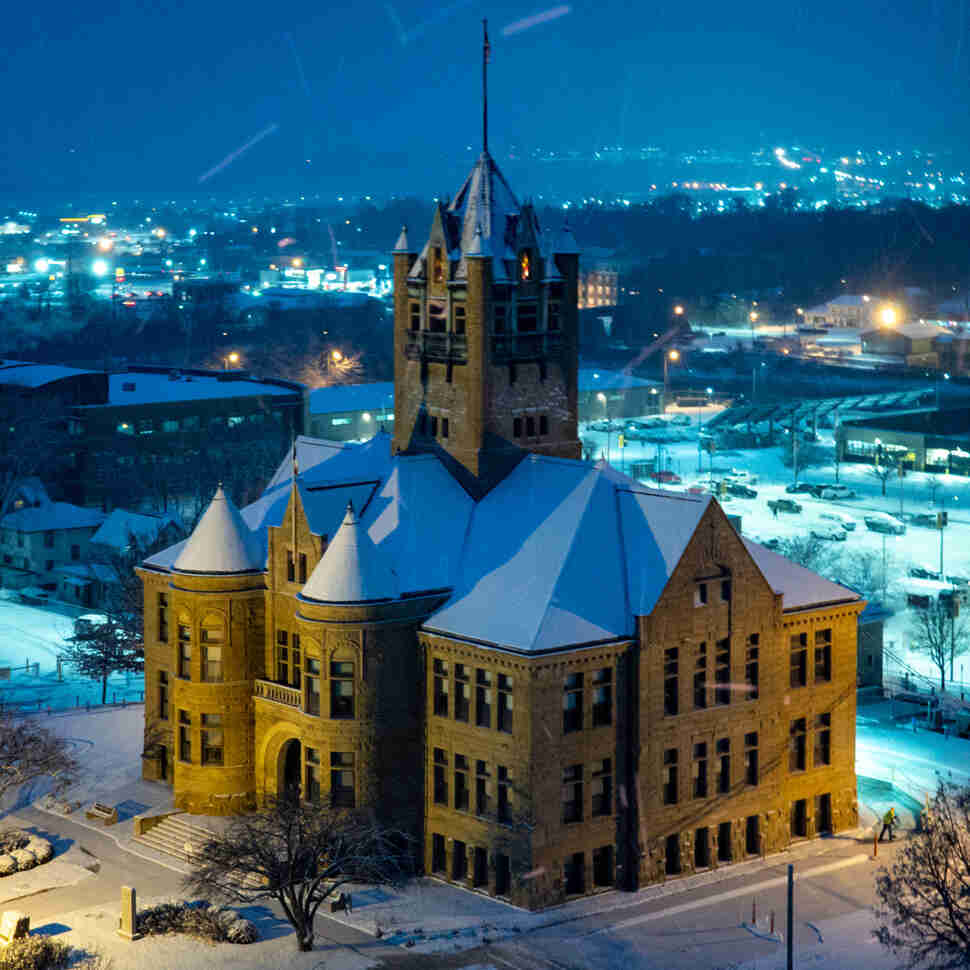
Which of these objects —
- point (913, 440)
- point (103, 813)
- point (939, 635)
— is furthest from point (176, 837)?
point (913, 440)

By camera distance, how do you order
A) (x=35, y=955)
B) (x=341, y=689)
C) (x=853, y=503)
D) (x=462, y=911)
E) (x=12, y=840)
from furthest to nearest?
1. (x=853, y=503)
2. (x=12, y=840)
3. (x=341, y=689)
4. (x=462, y=911)
5. (x=35, y=955)

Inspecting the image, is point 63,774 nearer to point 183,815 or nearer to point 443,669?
point 183,815

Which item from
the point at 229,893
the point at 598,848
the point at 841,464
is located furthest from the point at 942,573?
the point at 229,893

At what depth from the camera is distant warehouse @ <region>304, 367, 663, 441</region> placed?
153 meters

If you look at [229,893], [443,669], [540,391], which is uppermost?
[540,391]

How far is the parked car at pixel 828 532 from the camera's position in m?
110

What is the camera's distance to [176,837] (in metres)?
61.2

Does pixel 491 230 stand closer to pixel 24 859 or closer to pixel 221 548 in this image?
pixel 221 548

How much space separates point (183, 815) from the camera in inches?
2469

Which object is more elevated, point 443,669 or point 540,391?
point 540,391

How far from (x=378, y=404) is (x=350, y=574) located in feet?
322

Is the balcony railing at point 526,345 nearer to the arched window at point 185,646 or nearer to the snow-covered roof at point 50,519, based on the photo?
the arched window at point 185,646

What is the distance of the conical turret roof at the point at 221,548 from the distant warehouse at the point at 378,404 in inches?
3005

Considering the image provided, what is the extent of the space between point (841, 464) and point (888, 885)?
3689 inches
